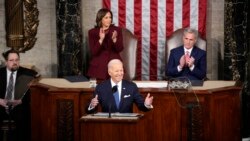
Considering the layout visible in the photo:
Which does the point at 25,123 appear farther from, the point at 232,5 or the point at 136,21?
the point at 232,5

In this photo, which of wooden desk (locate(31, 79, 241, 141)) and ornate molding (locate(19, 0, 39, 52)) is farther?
ornate molding (locate(19, 0, 39, 52))

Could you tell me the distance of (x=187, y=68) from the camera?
25.3 feet

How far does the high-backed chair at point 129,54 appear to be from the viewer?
28.2 feet

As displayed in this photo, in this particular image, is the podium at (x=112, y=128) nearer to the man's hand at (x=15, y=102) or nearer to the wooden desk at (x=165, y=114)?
the wooden desk at (x=165, y=114)

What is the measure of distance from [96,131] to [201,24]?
4111 mm

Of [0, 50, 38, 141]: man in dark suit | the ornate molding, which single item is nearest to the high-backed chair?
[0, 50, 38, 141]: man in dark suit

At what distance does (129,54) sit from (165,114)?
6.38 ft

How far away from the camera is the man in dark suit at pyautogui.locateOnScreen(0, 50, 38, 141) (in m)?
7.41

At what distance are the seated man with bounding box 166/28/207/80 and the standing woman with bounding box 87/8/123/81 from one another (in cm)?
75

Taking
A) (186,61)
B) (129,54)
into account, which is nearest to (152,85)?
(186,61)

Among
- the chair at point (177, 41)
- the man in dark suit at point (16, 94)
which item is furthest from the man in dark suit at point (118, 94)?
the chair at point (177, 41)

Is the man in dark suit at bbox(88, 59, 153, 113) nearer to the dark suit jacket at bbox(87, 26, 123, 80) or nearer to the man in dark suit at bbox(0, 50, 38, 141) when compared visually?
the man in dark suit at bbox(0, 50, 38, 141)

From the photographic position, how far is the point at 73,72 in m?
8.98

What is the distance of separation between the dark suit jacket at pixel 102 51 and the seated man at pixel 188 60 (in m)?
0.75
